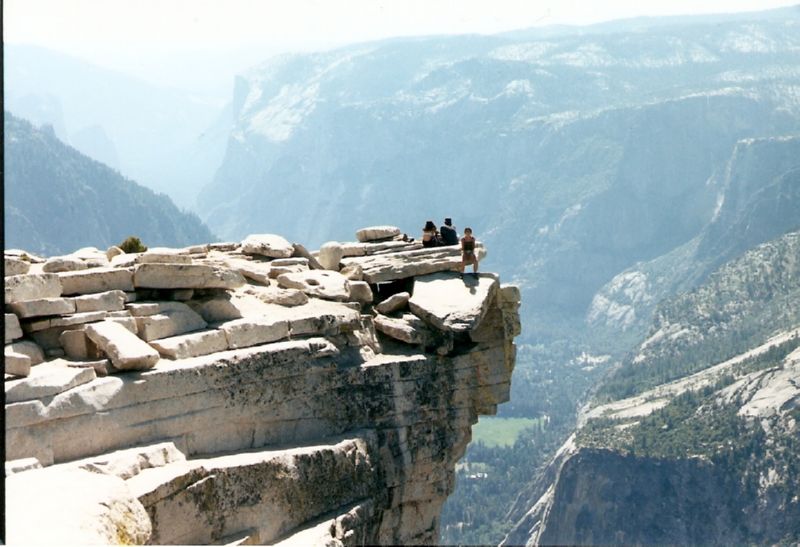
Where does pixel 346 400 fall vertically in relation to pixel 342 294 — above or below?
below

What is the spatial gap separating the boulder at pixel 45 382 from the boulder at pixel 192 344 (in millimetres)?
2834

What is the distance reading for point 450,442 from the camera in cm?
4288

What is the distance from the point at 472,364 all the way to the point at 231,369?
1058 centimetres

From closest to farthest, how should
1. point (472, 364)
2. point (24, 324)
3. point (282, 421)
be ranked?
point (24, 324) < point (282, 421) < point (472, 364)

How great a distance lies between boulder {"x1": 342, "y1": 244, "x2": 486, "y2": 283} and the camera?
4581cm

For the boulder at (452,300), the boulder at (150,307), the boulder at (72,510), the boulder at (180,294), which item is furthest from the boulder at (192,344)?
the boulder at (452,300)

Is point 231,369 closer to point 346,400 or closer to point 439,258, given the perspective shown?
point 346,400

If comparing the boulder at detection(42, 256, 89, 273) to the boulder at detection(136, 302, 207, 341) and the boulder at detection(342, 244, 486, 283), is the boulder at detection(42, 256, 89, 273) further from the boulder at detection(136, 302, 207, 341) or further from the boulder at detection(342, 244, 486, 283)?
the boulder at detection(342, 244, 486, 283)

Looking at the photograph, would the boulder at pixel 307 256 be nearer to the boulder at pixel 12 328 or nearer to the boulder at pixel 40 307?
the boulder at pixel 40 307

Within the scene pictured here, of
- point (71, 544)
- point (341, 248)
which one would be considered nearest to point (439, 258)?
point (341, 248)

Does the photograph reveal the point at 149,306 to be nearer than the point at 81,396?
No

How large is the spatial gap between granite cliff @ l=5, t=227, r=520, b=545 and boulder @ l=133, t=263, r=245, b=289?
0.15 feet

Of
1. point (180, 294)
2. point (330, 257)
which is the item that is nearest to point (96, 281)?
point (180, 294)

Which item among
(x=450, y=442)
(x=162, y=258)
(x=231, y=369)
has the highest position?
(x=162, y=258)
